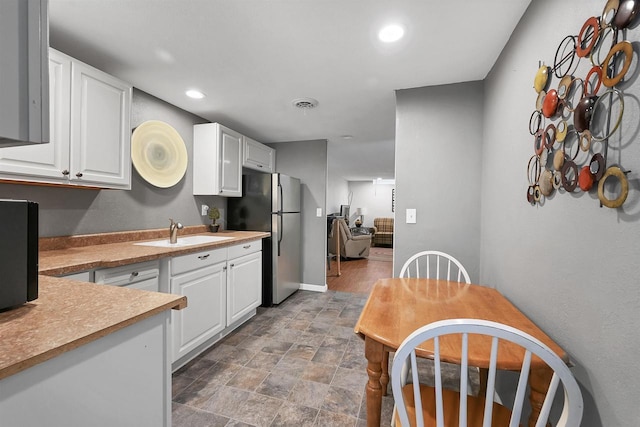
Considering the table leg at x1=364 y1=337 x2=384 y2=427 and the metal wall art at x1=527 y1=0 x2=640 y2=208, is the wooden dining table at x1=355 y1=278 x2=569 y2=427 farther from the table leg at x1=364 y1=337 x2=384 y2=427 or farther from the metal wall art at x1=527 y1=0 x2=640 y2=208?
the metal wall art at x1=527 y1=0 x2=640 y2=208

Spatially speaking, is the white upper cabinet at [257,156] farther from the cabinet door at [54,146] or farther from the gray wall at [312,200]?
the cabinet door at [54,146]

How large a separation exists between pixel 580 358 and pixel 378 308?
2.31 ft

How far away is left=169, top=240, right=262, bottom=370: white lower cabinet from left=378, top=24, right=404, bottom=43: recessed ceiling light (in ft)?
6.46

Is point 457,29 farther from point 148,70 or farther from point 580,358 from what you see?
point 148,70

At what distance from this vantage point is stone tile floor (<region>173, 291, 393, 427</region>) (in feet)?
5.09

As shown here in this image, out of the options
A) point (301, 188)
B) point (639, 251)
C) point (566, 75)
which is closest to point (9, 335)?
point (639, 251)

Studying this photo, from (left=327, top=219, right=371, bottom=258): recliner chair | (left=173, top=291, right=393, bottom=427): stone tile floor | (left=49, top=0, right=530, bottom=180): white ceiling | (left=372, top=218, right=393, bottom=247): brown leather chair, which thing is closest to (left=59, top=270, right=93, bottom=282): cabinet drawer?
(left=173, top=291, right=393, bottom=427): stone tile floor

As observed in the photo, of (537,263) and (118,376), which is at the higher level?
(537,263)

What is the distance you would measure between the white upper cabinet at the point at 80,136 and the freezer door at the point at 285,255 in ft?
5.38

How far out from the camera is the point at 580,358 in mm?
883

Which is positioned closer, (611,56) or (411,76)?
(611,56)

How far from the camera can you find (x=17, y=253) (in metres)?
0.75

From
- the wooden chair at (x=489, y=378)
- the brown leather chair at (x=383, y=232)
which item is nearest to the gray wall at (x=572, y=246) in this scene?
the wooden chair at (x=489, y=378)

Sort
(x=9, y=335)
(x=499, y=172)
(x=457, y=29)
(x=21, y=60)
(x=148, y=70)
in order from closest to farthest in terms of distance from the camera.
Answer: (x=21, y=60) → (x=9, y=335) → (x=457, y=29) → (x=499, y=172) → (x=148, y=70)
